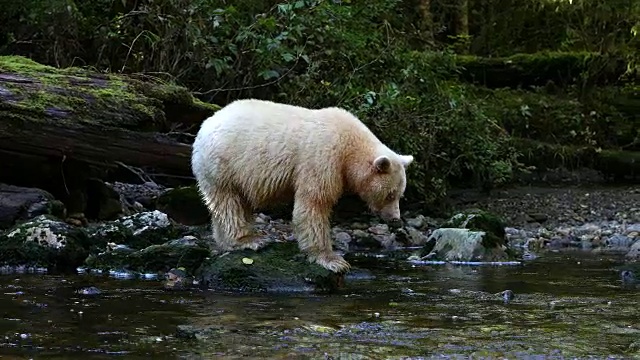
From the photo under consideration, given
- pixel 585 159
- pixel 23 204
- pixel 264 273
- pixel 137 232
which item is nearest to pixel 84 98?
pixel 23 204

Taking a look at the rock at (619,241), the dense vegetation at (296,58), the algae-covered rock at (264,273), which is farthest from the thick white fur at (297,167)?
the rock at (619,241)

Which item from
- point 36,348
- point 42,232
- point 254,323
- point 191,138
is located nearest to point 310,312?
point 254,323

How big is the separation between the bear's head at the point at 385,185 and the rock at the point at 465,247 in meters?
2.31

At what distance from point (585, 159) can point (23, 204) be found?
513 inches

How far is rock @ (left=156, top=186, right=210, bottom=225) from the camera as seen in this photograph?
12500 millimetres

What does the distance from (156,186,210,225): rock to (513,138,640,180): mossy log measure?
28.5 feet

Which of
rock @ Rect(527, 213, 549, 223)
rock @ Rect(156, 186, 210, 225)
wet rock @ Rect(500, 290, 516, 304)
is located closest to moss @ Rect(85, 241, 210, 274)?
wet rock @ Rect(500, 290, 516, 304)

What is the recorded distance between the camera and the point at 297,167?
324 inches

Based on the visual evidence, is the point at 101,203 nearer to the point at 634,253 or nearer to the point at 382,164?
the point at 382,164

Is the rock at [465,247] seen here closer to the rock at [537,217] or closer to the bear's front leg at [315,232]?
the bear's front leg at [315,232]

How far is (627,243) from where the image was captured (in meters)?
13.2

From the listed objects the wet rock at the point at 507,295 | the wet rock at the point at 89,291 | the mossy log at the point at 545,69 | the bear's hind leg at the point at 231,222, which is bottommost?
the wet rock at the point at 89,291

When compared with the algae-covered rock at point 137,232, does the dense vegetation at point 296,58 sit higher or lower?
higher

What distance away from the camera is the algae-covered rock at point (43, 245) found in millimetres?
9000
